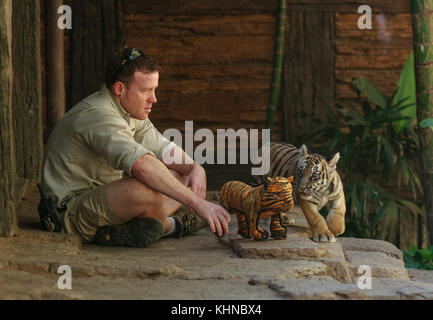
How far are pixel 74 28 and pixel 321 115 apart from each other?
258cm

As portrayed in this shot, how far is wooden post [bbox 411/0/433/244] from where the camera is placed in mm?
6277

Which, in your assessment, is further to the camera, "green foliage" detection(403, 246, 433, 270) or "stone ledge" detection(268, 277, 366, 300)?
"green foliage" detection(403, 246, 433, 270)

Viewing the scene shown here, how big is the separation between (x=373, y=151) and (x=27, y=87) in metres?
3.09

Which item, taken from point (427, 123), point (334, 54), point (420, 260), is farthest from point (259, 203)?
point (334, 54)

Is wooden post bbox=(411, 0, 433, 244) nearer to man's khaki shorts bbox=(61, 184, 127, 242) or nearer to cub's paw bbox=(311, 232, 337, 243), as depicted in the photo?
cub's paw bbox=(311, 232, 337, 243)

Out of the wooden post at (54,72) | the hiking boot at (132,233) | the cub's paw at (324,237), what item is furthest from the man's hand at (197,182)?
the wooden post at (54,72)

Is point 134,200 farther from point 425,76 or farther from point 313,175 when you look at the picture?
point 425,76

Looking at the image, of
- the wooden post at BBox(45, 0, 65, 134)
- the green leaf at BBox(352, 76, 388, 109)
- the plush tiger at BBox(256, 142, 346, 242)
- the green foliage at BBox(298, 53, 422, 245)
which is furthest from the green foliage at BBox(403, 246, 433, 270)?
the wooden post at BBox(45, 0, 65, 134)

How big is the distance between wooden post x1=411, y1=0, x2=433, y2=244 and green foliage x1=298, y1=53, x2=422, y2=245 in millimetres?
553

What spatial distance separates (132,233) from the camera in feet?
15.0

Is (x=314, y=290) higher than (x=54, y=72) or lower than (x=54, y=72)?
lower

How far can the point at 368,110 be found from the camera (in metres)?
7.31

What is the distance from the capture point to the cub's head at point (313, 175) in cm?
482

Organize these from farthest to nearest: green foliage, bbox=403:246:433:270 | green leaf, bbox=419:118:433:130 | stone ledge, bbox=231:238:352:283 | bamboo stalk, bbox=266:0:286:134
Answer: bamboo stalk, bbox=266:0:286:134 → green foliage, bbox=403:246:433:270 → green leaf, bbox=419:118:433:130 → stone ledge, bbox=231:238:352:283
